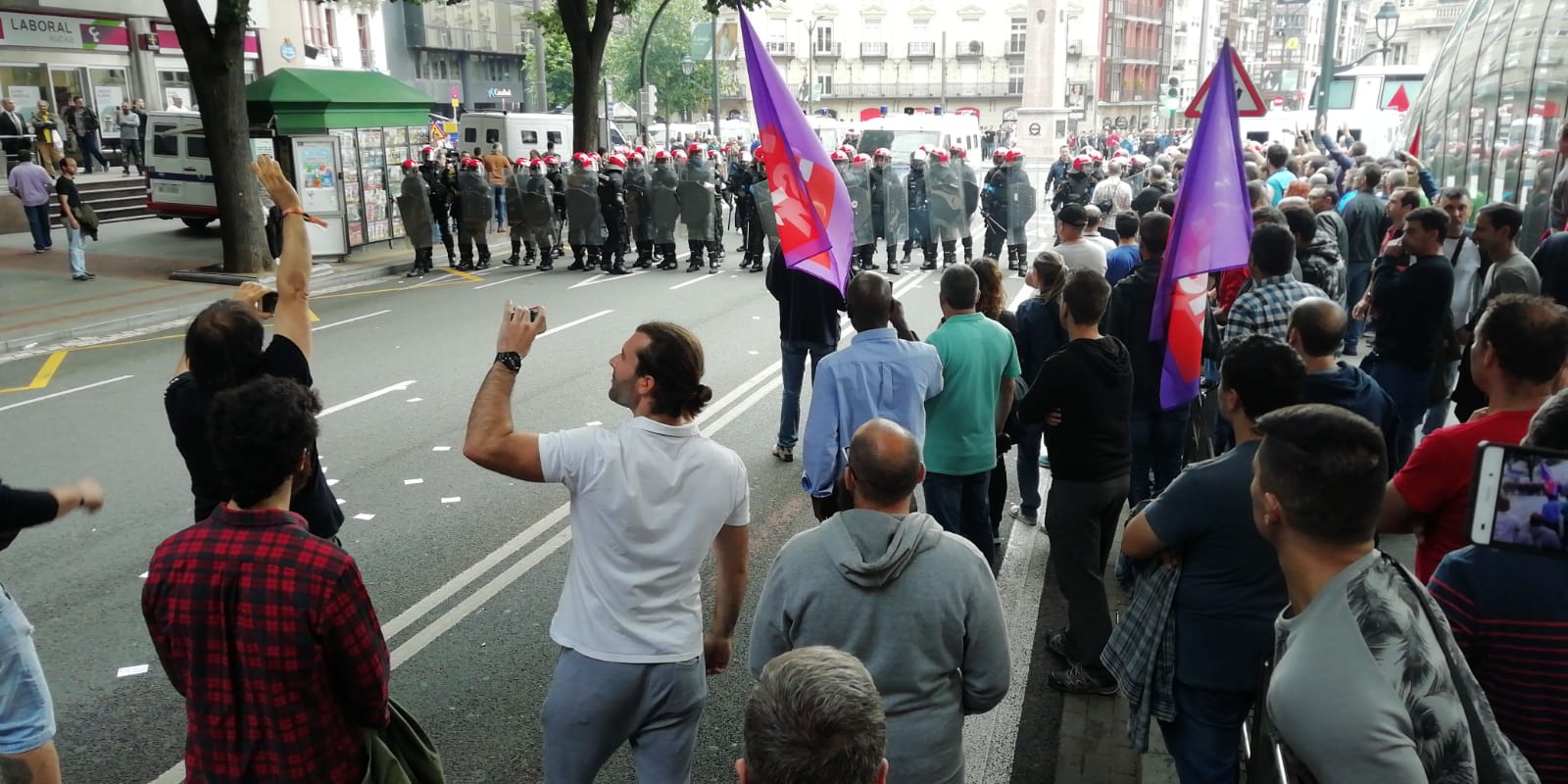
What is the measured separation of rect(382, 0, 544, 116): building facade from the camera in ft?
192

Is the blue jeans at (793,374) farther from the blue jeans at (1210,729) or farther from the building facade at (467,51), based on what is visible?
the building facade at (467,51)

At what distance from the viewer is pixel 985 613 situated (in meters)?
2.93

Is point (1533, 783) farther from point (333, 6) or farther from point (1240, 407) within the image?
point (333, 6)

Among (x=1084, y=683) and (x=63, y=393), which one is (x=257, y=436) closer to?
(x=1084, y=683)

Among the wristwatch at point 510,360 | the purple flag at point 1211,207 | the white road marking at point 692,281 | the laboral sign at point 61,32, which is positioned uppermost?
the laboral sign at point 61,32

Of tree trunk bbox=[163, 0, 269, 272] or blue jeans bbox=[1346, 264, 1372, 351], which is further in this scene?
tree trunk bbox=[163, 0, 269, 272]

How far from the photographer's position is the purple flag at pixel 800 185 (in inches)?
217

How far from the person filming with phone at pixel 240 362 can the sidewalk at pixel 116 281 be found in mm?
10675

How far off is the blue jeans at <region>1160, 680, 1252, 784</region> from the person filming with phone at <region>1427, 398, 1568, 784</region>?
94cm

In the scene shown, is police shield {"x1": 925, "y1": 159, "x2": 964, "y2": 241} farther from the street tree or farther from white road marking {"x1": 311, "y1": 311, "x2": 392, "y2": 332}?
the street tree

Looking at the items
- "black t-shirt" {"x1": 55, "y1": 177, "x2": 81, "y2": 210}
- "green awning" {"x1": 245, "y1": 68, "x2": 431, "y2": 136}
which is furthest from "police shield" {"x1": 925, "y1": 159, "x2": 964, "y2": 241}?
"black t-shirt" {"x1": 55, "y1": 177, "x2": 81, "y2": 210}

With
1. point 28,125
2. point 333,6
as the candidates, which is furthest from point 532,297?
point 333,6

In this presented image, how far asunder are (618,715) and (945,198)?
1620 cm

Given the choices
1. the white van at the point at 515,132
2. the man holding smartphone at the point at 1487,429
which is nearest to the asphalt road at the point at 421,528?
the man holding smartphone at the point at 1487,429
